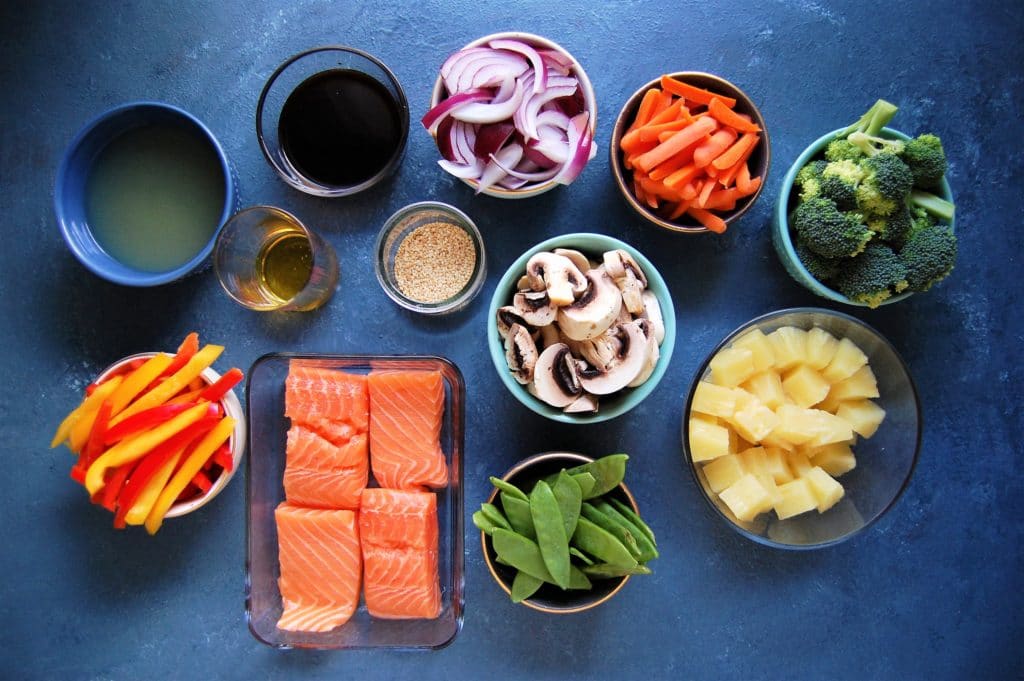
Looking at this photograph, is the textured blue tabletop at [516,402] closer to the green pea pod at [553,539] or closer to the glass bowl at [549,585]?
the glass bowl at [549,585]

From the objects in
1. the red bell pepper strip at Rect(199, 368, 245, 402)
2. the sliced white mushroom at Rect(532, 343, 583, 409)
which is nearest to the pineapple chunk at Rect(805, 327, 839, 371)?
the sliced white mushroom at Rect(532, 343, 583, 409)

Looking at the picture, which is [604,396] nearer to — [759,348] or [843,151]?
[759,348]

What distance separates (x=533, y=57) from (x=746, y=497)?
1.07m

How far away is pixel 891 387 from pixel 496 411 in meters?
0.92

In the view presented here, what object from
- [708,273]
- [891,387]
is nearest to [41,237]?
[708,273]

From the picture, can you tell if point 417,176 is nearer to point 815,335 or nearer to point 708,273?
point 708,273

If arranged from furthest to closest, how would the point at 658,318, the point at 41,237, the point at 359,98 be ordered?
the point at 41,237 → the point at 359,98 → the point at 658,318

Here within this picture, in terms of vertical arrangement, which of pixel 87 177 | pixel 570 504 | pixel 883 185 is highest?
pixel 883 185

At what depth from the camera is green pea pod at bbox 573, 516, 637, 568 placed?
1.48 meters

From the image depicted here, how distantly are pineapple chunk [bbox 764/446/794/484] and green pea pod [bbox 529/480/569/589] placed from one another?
501 millimetres

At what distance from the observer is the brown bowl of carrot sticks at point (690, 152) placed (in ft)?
5.12

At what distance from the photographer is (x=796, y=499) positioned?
161 cm

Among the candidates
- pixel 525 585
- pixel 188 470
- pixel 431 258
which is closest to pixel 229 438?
pixel 188 470

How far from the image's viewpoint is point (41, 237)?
184 cm
